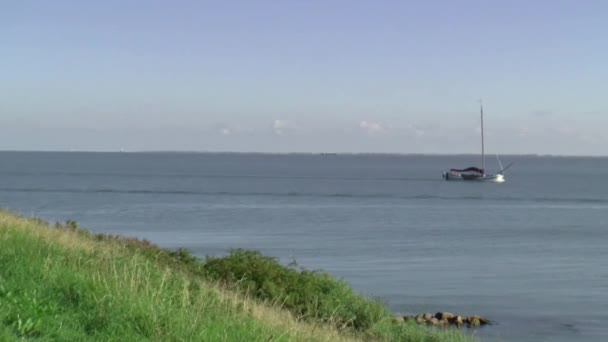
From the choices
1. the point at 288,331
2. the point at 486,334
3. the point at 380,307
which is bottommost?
the point at 486,334

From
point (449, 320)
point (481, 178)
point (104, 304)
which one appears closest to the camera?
point (104, 304)

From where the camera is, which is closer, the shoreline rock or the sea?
the shoreline rock

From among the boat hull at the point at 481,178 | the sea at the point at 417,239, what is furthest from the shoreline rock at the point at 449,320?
the boat hull at the point at 481,178

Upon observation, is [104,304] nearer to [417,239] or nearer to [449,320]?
[449,320]

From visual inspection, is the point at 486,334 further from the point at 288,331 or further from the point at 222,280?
the point at 288,331

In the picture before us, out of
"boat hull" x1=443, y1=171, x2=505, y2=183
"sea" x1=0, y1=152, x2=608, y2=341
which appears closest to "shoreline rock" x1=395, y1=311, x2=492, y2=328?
"sea" x1=0, y1=152, x2=608, y2=341

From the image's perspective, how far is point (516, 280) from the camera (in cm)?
3725

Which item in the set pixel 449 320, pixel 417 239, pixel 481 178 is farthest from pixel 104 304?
pixel 481 178

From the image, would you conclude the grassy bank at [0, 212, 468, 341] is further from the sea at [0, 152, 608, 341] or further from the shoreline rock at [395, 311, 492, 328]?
the sea at [0, 152, 608, 341]

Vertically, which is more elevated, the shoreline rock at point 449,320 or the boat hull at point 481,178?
the boat hull at point 481,178

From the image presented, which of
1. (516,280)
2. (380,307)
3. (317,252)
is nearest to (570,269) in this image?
(516,280)

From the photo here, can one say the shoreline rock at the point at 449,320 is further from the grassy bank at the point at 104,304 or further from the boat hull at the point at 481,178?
the boat hull at the point at 481,178

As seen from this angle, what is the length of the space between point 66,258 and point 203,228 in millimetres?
42903

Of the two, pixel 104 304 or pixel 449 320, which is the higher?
pixel 104 304
